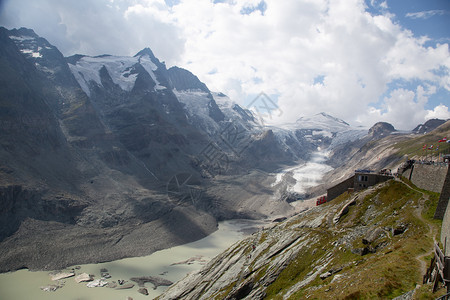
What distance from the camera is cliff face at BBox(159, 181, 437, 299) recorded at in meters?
24.0

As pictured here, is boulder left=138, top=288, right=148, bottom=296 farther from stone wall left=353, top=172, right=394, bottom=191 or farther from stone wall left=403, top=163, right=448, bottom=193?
stone wall left=403, top=163, right=448, bottom=193

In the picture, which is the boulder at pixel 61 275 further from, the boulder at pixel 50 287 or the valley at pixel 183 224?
the valley at pixel 183 224

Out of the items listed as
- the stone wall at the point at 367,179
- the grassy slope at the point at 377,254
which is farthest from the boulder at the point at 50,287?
the stone wall at the point at 367,179

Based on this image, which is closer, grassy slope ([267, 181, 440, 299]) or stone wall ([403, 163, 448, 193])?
grassy slope ([267, 181, 440, 299])

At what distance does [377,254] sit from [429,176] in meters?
19.3

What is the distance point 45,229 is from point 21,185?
27492 mm

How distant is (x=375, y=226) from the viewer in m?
38.1

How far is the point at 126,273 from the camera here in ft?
336

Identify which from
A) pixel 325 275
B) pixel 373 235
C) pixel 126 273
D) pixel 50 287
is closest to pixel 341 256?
pixel 325 275

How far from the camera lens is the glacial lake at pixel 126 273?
8700cm

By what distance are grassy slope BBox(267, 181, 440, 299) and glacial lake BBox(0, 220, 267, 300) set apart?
6588 centimetres

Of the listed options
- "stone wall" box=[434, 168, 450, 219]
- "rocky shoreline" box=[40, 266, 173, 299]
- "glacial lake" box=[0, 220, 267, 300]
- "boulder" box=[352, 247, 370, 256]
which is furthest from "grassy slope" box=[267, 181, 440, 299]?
"rocky shoreline" box=[40, 266, 173, 299]

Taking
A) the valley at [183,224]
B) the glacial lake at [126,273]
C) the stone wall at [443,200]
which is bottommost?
the glacial lake at [126,273]

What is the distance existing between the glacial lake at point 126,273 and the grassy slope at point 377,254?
6588 cm
